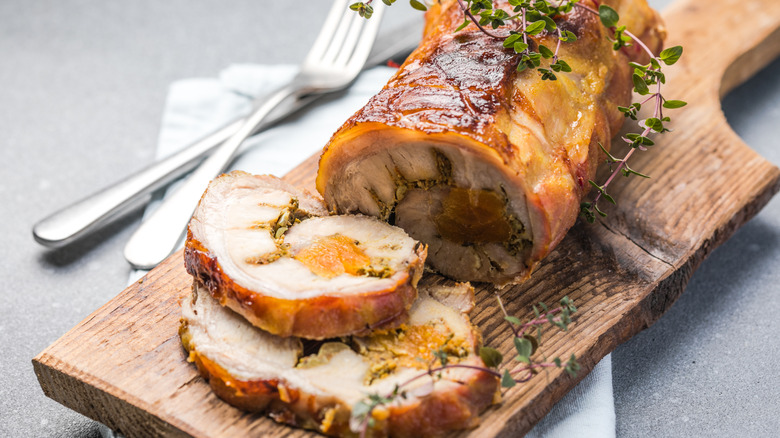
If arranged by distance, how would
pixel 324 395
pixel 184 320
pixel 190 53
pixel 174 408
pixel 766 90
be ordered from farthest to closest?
pixel 190 53
pixel 766 90
pixel 184 320
pixel 174 408
pixel 324 395

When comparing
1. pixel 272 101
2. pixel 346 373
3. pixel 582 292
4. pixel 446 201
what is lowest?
pixel 582 292

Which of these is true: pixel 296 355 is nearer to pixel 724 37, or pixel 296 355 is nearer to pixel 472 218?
pixel 472 218

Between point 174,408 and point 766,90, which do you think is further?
point 766,90

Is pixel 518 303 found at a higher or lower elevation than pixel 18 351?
higher

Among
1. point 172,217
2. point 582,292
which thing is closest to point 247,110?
point 172,217

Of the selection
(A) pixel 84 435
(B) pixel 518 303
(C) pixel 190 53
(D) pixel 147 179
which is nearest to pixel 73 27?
(C) pixel 190 53

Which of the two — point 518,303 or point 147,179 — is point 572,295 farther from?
point 147,179

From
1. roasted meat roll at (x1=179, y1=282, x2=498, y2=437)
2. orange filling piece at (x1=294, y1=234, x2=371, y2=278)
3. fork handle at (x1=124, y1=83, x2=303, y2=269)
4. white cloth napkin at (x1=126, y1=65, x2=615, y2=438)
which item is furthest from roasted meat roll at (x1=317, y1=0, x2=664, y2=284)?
white cloth napkin at (x1=126, y1=65, x2=615, y2=438)

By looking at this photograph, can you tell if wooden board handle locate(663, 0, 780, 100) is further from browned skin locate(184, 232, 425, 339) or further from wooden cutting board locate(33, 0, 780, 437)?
browned skin locate(184, 232, 425, 339)
